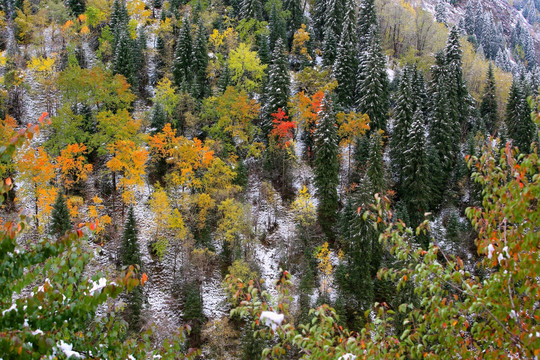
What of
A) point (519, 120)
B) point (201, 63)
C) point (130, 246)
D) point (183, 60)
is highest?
point (183, 60)

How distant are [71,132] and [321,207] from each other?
1144 inches

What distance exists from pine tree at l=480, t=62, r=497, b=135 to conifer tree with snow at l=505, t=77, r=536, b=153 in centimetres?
576

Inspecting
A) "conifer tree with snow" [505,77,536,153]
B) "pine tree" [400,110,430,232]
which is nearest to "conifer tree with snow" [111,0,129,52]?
"pine tree" [400,110,430,232]

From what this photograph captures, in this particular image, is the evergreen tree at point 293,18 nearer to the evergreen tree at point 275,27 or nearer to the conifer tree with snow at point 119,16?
the evergreen tree at point 275,27

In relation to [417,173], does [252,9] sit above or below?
above

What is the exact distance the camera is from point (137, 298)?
1369 inches

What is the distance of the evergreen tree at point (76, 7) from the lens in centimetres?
6925

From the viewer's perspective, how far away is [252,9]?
226 ft

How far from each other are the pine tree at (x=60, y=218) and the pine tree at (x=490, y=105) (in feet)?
190

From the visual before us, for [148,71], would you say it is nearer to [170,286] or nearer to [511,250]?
[170,286]

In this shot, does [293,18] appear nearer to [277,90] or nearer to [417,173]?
[277,90]

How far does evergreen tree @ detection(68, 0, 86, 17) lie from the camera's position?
227ft

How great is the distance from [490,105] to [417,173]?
87.6 feet

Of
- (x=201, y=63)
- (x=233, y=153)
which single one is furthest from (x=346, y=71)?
(x=233, y=153)
